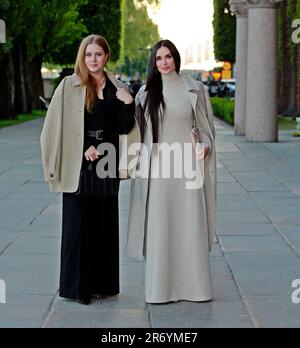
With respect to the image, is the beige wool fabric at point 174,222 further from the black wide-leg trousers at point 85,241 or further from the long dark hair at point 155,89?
the black wide-leg trousers at point 85,241

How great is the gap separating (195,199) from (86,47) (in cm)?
130

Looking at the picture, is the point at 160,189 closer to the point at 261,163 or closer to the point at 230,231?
the point at 230,231

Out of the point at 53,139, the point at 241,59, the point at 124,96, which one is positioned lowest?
the point at 241,59

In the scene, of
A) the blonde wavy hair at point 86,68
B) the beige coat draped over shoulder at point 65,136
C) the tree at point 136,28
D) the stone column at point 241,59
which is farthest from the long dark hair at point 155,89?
the tree at point 136,28

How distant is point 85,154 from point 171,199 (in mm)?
684

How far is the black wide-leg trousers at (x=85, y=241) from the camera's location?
23.1 ft

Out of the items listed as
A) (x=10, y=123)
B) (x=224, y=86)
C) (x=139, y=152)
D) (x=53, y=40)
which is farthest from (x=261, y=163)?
(x=224, y=86)

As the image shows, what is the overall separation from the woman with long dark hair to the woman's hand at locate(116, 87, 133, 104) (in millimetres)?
141

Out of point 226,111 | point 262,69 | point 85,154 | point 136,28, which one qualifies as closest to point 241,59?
point 262,69

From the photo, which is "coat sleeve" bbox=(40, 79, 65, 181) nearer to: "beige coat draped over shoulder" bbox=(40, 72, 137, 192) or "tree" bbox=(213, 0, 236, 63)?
"beige coat draped over shoulder" bbox=(40, 72, 137, 192)

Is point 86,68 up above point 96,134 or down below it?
above

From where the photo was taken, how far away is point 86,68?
6.90m

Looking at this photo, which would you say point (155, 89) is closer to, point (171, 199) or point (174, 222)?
point (171, 199)

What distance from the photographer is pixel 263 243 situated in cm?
954
